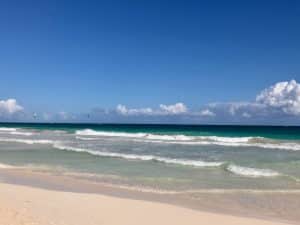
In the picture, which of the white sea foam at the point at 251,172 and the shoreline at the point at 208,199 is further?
the white sea foam at the point at 251,172

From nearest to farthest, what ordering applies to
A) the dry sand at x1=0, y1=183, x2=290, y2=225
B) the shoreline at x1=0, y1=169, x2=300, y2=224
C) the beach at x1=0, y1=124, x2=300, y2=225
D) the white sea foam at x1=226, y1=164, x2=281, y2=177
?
1. the dry sand at x1=0, y1=183, x2=290, y2=225
2. the beach at x1=0, y1=124, x2=300, y2=225
3. the shoreline at x1=0, y1=169, x2=300, y2=224
4. the white sea foam at x1=226, y1=164, x2=281, y2=177

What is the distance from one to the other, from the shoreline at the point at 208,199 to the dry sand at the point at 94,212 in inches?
20.2

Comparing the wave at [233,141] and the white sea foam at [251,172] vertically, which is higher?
the wave at [233,141]

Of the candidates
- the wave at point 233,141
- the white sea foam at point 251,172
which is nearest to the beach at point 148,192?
the white sea foam at point 251,172

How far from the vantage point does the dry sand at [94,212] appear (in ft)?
22.5

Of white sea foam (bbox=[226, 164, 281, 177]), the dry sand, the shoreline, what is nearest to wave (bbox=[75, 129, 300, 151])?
white sea foam (bbox=[226, 164, 281, 177])

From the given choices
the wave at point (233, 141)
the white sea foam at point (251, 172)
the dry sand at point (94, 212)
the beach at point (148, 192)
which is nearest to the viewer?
the dry sand at point (94, 212)

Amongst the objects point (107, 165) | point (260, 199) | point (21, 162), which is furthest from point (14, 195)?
point (21, 162)

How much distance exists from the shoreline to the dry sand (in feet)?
1.68

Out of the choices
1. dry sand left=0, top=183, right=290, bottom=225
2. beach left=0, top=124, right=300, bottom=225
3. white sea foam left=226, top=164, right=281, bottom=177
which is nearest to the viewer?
dry sand left=0, top=183, right=290, bottom=225

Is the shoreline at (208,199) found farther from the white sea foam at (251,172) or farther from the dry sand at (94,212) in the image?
the white sea foam at (251,172)

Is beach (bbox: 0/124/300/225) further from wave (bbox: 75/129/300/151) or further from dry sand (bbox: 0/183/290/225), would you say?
wave (bbox: 75/129/300/151)

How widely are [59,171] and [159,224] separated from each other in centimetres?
877

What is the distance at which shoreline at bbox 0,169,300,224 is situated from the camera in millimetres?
8281
